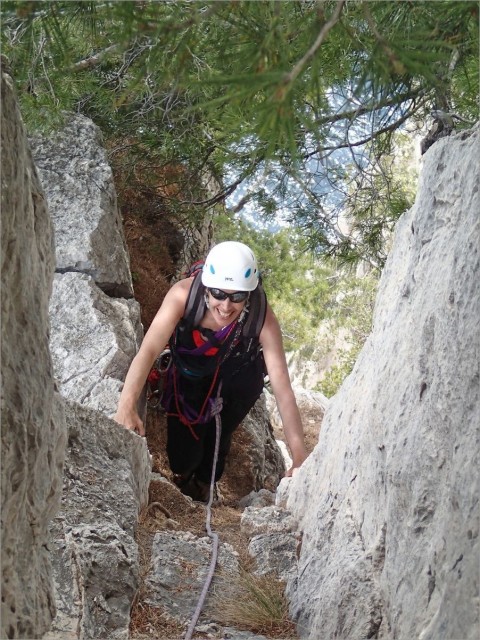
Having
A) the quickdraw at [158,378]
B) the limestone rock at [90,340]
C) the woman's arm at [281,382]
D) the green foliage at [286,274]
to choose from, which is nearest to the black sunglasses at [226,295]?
the woman's arm at [281,382]

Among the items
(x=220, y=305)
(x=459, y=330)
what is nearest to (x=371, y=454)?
(x=459, y=330)

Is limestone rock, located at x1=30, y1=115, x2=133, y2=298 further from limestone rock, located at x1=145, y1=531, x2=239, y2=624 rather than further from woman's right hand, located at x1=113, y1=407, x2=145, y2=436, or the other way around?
limestone rock, located at x1=145, y1=531, x2=239, y2=624

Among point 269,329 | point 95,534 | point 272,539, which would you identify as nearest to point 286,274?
point 269,329

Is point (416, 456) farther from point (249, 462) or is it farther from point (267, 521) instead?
point (249, 462)

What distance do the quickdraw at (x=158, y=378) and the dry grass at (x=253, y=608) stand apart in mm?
2358

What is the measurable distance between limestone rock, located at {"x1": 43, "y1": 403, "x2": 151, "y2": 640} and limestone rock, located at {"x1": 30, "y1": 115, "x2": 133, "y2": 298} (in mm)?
2421

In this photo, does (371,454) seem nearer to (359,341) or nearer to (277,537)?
(277,537)

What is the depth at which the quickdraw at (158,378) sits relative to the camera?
588 centimetres

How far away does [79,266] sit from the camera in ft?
21.3

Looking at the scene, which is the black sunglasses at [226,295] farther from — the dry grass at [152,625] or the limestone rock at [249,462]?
the limestone rock at [249,462]

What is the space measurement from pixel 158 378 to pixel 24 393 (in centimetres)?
401

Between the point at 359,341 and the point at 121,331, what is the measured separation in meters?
6.98

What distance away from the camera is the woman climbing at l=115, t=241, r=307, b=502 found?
5074 millimetres

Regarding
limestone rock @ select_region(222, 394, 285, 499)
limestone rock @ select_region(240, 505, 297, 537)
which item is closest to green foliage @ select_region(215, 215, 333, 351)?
limestone rock @ select_region(222, 394, 285, 499)
